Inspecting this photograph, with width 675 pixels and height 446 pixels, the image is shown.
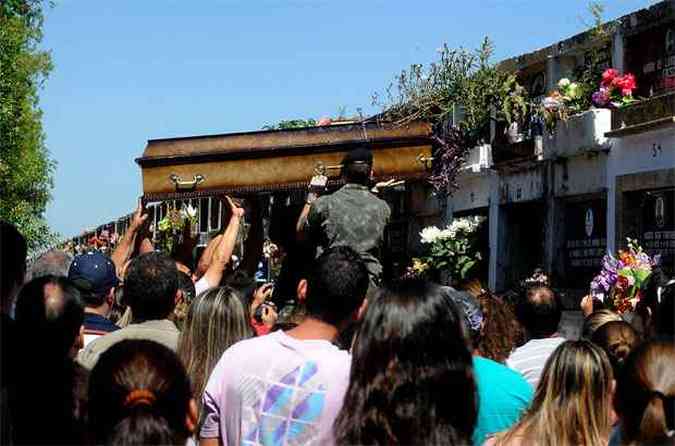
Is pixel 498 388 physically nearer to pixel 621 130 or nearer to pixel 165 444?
pixel 165 444

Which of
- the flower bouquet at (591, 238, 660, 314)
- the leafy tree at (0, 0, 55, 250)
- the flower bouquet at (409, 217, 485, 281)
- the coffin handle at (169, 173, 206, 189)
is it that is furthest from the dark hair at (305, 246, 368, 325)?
the leafy tree at (0, 0, 55, 250)

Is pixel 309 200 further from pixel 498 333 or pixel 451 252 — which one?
pixel 451 252

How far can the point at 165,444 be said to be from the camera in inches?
151

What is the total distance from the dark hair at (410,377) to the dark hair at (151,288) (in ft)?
8.43

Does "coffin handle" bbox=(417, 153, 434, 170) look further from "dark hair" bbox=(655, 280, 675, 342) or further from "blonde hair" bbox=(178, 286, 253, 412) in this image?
"blonde hair" bbox=(178, 286, 253, 412)

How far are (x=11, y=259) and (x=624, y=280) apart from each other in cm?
665

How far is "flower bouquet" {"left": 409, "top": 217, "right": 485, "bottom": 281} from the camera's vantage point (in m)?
21.5

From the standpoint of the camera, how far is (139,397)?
3918mm

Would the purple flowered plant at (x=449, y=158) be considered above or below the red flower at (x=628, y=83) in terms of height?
below

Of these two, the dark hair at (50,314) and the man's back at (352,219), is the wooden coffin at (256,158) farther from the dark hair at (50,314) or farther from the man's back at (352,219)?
the dark hair at (50,314)

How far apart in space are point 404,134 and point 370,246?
156 cm

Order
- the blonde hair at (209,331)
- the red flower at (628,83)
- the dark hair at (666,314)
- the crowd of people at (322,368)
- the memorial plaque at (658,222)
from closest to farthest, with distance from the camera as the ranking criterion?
the crowd of people at (322,368)
the blonde hair at (209,331)
the dark hair at (666,314)
the memorial plaque at (658,222)
the red flower at (628,83)

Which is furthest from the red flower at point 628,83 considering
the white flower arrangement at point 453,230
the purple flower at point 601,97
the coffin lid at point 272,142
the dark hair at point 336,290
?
the dark hair at point 336,290

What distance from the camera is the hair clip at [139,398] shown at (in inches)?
154
